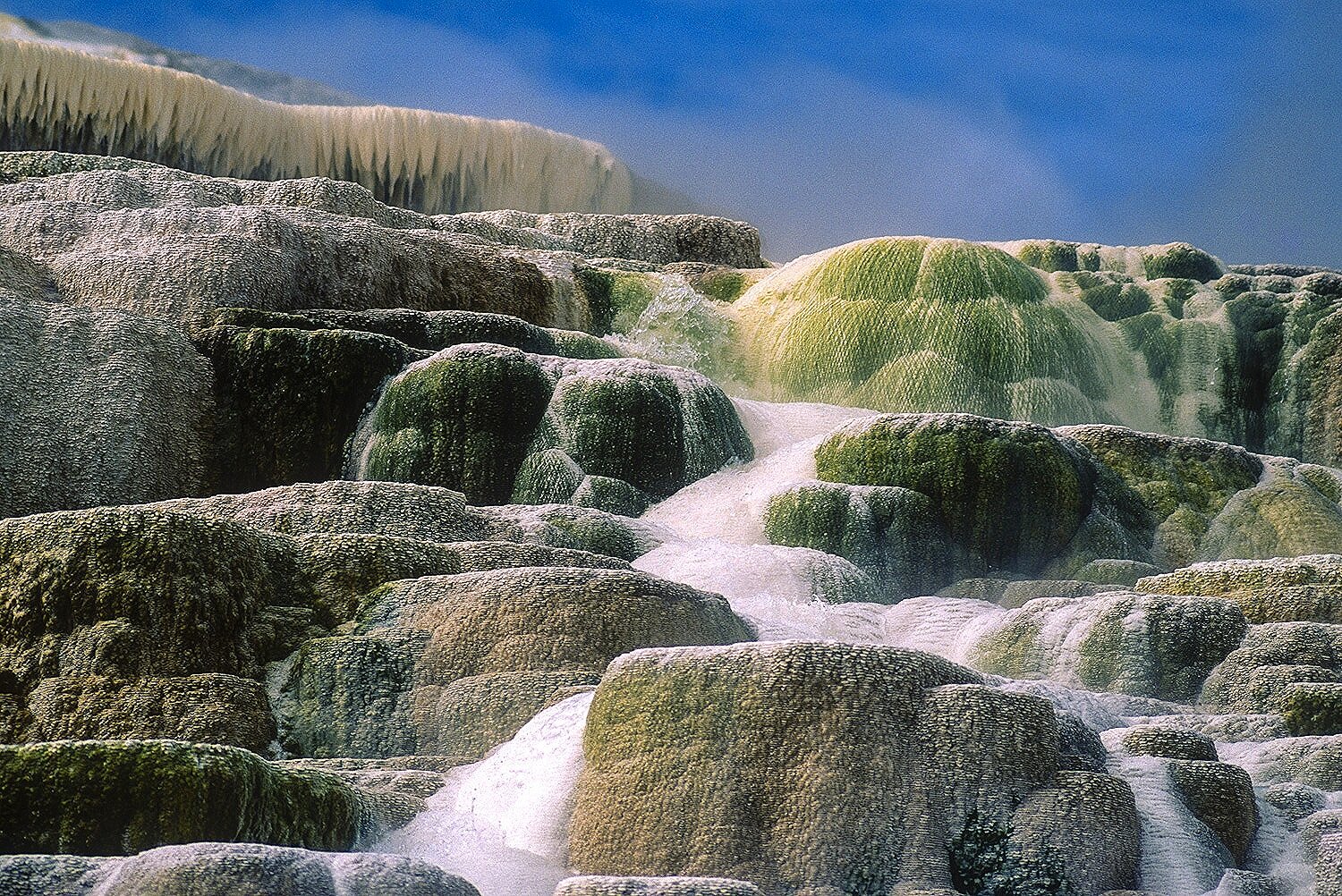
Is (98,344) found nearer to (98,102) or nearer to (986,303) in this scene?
(986,303)

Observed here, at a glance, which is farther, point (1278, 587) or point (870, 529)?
point (870, 529)

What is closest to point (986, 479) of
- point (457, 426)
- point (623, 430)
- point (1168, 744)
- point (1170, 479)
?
point (1170, 479)

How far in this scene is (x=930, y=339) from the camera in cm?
1271

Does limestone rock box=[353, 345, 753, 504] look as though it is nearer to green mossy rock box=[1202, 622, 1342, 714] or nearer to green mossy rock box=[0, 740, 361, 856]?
green mossy rock box=[1202, 622, 1342, 714]

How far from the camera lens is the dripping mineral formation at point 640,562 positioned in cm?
407

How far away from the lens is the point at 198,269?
1030 cm

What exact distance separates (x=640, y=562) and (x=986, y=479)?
7.92 ft

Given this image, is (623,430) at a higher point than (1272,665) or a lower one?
higher

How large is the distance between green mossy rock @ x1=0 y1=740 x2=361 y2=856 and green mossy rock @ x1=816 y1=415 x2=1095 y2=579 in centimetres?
555

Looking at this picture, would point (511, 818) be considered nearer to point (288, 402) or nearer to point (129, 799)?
point (129, 799)

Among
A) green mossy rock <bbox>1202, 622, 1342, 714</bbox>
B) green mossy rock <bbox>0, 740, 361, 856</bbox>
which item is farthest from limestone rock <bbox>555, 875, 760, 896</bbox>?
green mossy rock <bbox>1202, 622, 1342, 714</bbox>

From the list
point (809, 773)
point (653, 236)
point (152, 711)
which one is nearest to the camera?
point (809, 773)

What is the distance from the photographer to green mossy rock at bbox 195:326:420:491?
9500 mm

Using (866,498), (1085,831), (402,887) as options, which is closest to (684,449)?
(866,498)
